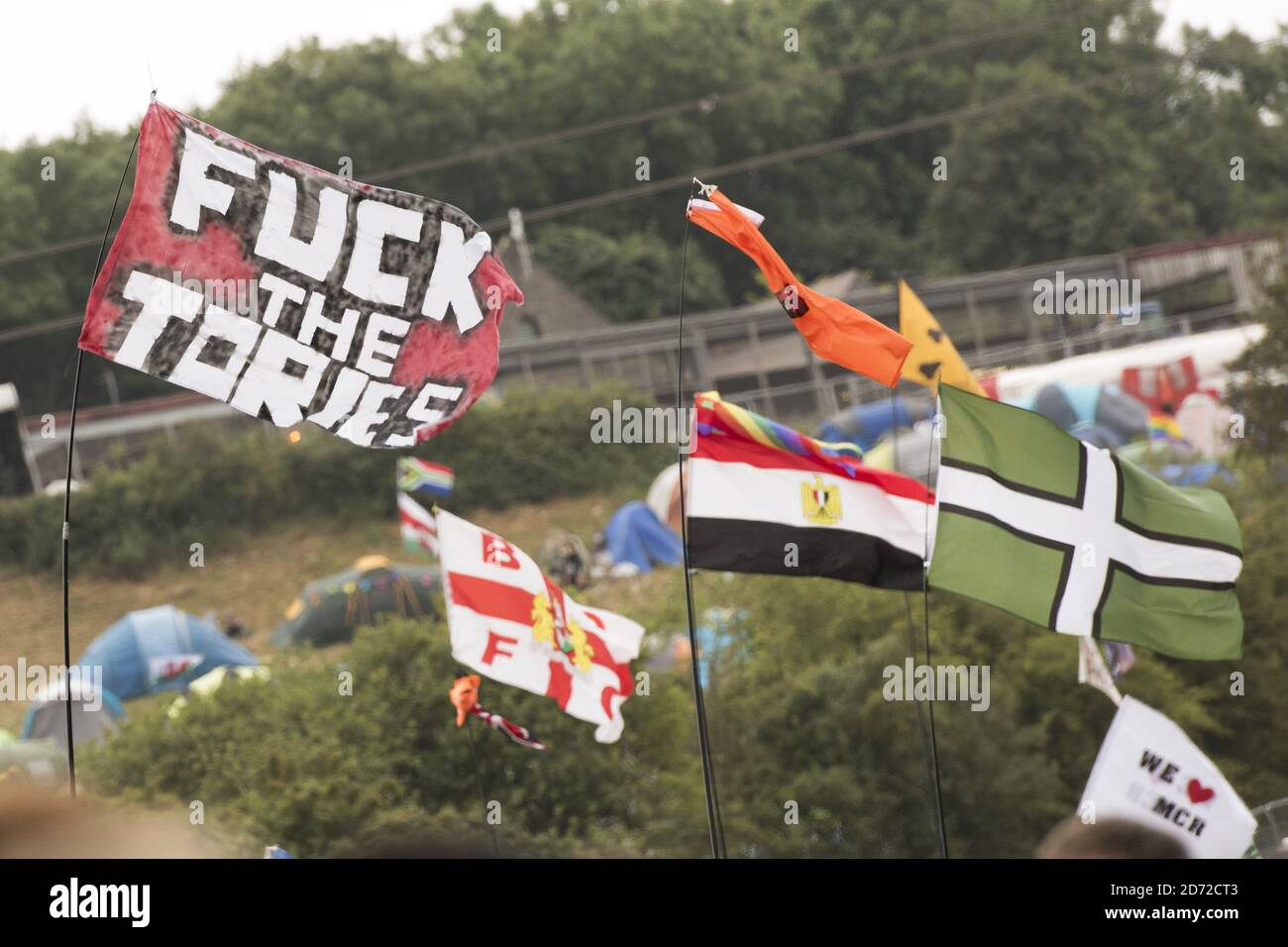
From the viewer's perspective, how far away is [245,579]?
1420 inches

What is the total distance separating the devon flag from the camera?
9719mm

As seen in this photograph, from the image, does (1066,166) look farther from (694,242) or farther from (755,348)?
(755,348)

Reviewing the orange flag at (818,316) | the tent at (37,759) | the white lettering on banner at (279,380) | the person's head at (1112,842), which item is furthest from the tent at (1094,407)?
the person's head at (1112,842)

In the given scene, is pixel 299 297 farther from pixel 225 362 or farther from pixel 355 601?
pixel 355 601

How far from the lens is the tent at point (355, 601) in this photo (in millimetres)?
28688

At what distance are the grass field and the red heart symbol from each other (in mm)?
24930

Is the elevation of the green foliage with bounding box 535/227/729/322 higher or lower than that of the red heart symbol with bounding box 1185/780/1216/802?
higher

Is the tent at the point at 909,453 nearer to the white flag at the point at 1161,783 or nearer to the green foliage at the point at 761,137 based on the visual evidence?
the white flag at the point at 1161,783

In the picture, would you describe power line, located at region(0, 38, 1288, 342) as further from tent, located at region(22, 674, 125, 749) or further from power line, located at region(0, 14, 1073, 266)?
tent, located at region(22, 674, 125, 749)

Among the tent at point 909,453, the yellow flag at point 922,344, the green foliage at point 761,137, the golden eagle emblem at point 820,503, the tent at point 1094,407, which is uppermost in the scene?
the green foliage at point 761,137

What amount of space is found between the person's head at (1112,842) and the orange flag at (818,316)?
18.2 feet

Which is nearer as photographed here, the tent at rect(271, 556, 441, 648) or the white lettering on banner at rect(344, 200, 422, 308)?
the white lettering on banner at rect(344, 200, 422, 308)

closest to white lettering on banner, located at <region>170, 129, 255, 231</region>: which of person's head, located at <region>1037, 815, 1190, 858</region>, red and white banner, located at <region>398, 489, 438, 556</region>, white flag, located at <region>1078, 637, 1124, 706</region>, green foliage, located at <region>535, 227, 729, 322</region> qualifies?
person's head, located at <region>1037, 815, 1190, 858</region>
